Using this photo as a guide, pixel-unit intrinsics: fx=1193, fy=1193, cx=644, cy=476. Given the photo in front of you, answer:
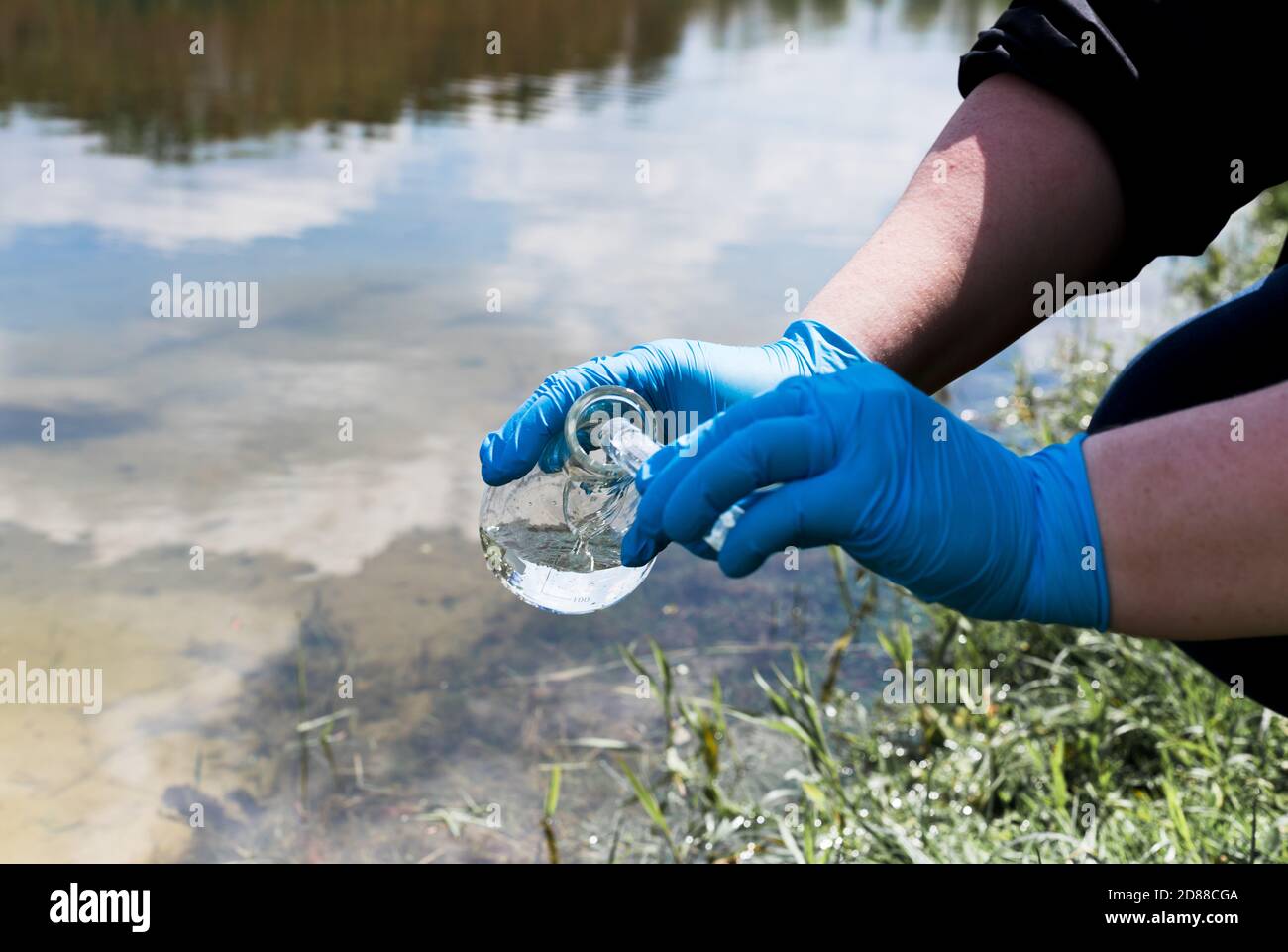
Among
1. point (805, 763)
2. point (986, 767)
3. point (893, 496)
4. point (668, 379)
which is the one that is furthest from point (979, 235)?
point (805, 763)

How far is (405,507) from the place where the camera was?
4.02 m

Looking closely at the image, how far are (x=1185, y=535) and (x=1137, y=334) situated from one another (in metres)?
4.59

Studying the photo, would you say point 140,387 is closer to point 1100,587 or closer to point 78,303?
point 78,303

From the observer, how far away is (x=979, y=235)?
192 centimetres

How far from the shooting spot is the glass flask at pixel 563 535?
1806mm

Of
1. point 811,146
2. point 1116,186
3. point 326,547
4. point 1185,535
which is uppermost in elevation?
point 811,146

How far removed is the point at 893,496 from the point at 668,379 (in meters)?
0.59

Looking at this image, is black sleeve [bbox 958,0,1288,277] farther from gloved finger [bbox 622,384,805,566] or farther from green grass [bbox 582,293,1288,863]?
green grass [bbox 582,293,1288,863]

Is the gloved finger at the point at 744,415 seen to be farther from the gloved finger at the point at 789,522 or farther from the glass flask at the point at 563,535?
the glass flask at the point at 563,535

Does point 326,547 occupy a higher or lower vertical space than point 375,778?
higher

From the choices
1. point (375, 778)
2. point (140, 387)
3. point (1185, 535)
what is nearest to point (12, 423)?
point (140, 387)

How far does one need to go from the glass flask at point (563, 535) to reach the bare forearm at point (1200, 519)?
67 cm

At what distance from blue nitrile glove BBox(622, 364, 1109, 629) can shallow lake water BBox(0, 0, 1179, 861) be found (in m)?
1.57
